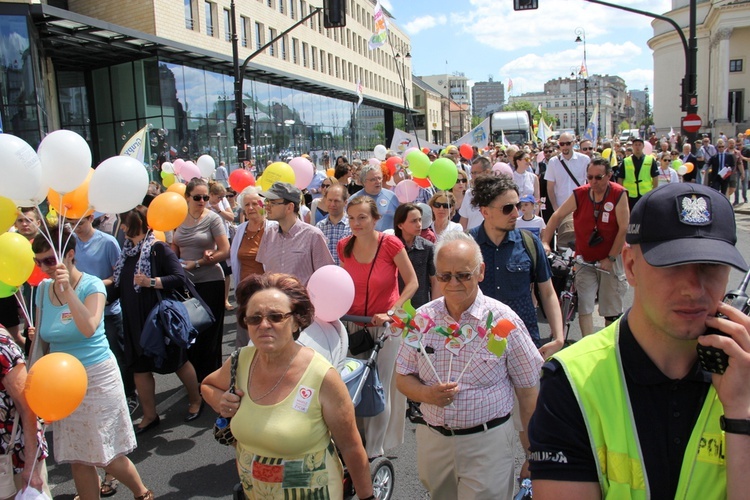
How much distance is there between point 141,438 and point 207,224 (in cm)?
210

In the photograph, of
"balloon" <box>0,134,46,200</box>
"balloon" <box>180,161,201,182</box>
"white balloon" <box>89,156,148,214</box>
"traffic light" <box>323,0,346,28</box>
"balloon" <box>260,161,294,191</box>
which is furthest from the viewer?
"traffic light" <box>323,0,346,28</box>

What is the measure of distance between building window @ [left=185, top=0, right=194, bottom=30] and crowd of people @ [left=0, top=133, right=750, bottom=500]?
2745cm

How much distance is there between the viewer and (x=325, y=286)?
3.71 meters

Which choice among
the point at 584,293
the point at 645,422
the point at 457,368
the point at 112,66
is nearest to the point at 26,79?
the point at 112,66

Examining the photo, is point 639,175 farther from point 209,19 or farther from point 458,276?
point 209,19

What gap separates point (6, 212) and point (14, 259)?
548 millimetres

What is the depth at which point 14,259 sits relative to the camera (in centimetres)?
346

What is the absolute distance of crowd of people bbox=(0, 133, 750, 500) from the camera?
4.32 ft

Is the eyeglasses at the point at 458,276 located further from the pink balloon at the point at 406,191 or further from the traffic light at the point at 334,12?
the traffic light at the point at 334,12

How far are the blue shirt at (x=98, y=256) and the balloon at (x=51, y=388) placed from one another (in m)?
2.28

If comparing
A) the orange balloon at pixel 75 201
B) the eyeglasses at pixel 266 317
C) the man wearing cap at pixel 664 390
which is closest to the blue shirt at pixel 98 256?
the orange balloon at pixel 75 201

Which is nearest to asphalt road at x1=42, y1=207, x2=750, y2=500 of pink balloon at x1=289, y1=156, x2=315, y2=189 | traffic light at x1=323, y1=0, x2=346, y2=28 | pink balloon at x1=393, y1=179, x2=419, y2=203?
pink balloon at x1=393, y1=179, x2=419, y2=203

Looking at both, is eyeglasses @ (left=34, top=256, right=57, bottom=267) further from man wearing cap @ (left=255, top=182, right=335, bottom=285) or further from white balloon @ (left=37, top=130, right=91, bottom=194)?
man wearing cap @ (left=255, top=182, right=335, bottom=285)

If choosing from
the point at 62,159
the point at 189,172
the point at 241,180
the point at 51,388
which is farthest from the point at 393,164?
the point at 51,388
